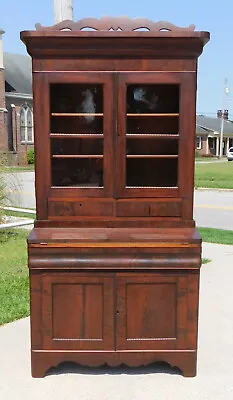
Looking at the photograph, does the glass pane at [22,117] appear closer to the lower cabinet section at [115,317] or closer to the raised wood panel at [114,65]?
the raised wood panel at [114,65]

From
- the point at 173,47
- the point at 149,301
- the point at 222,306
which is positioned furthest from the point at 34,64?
the point at 222,306

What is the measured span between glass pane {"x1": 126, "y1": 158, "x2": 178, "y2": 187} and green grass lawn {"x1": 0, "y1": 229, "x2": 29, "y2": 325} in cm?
184

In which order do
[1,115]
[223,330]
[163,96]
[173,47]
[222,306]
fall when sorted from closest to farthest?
[173,47]
[163,96]
[223,330]
[222,306]
[1,115]

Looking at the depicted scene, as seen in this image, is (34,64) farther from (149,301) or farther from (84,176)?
(149,301)

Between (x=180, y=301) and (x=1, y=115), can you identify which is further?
(x=1, y=115)

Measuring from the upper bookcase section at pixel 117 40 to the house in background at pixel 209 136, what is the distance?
164 ft

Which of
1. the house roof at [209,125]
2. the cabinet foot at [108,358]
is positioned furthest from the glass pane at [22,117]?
the cabinet foot at [108,358]

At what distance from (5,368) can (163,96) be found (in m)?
2.21

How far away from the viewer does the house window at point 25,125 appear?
3456cm

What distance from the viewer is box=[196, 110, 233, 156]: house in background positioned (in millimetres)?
53125

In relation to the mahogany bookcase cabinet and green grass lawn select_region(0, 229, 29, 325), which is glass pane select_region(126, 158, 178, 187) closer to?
the mahogany bookcase cabinet

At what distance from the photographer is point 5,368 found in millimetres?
3246

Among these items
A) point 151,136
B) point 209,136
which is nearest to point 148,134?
point 151,136

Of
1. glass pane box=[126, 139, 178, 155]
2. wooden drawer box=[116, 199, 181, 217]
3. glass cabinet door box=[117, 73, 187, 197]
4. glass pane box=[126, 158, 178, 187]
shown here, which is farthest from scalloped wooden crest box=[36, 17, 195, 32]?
wooden drawer box=[116, 199, 181, 217]
